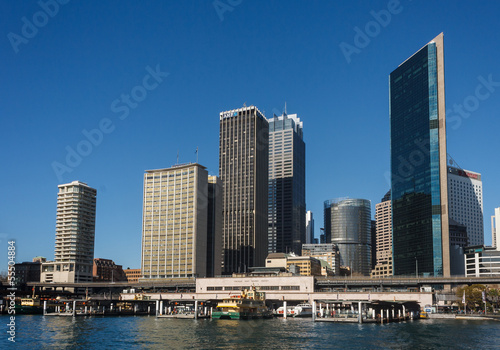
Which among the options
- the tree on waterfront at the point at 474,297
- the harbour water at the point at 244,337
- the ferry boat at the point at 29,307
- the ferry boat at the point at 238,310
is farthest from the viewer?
the tree on waterfront at the point at 474,297

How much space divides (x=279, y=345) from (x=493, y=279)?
13707 centimetres

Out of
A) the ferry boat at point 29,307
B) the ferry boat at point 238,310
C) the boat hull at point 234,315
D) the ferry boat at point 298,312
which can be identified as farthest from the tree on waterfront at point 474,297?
the ferry boat at point 29,307

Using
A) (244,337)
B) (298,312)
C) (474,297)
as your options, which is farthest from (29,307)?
(474,297)

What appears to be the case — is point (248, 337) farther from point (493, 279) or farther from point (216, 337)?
point (493, 279)

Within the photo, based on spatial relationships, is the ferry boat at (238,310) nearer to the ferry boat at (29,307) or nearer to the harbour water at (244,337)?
the harbour water at (244,337)

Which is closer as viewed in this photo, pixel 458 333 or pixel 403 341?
pixel 403 341

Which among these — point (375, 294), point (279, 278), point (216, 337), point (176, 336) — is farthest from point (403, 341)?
point (279, 278)

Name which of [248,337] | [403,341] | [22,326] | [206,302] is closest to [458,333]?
[403,341]

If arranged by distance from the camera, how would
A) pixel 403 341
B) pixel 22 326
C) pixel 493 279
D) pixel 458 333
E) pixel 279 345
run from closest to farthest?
pixel 279 345 → pixel 403 341 → pixel 458 333 → pixel 22 326 → pixel 493 279

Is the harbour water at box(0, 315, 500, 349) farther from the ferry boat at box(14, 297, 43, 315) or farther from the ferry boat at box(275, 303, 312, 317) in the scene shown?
the ferry boat at box(14, 297, 43, 315)

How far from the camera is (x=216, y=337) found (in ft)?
311

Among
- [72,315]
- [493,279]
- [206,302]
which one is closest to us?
[72,315]

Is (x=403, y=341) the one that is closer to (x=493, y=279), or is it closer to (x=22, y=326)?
(x=22, y=326)

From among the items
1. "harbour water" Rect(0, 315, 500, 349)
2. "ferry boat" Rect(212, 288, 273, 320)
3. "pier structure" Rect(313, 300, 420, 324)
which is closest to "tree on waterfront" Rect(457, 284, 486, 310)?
"pier structure" Rect(313, 300, 420, 324)
